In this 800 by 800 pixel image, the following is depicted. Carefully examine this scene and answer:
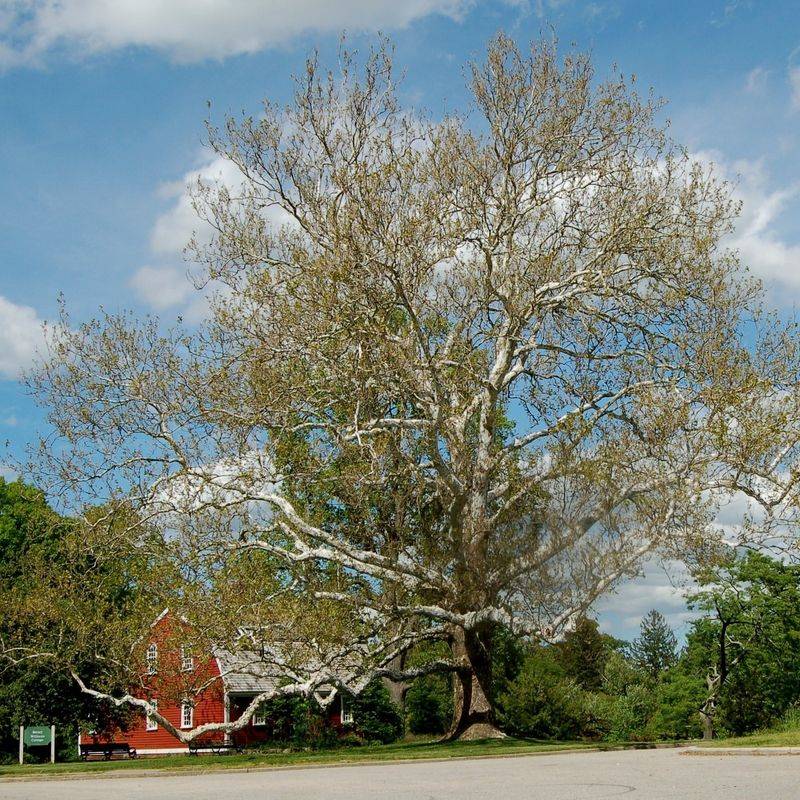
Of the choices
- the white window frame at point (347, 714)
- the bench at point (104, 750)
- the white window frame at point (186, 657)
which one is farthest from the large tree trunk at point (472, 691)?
the bench at point (104, 750)

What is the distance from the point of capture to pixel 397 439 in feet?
79.6

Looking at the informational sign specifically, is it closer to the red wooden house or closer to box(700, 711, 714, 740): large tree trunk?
the red wooden house

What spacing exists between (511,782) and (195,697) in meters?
13.4

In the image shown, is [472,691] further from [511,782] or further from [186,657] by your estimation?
[511,782]

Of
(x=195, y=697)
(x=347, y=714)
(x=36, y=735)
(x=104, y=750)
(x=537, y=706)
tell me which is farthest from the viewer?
(x=347, y=714)

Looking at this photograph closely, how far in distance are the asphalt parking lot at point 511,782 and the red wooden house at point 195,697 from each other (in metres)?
4.86

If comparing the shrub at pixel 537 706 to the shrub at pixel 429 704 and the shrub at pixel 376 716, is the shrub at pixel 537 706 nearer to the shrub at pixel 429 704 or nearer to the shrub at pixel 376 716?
the shrub at pixel 376 716

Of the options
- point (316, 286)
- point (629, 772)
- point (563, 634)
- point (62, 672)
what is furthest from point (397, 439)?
point (62, 672)

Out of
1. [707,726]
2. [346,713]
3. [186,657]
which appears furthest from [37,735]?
[707,726]

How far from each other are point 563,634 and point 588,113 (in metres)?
13.1

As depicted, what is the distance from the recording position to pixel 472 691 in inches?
1080

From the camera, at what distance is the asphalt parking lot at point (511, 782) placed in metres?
10.9

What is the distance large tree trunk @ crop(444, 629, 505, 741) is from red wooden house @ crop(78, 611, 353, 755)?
5.22 metres

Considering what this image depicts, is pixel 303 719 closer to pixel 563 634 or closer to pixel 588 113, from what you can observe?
pixel 563 634
